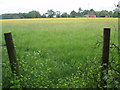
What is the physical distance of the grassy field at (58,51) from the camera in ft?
6.43

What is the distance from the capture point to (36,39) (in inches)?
95.3

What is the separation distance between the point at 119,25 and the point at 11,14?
1.43 m

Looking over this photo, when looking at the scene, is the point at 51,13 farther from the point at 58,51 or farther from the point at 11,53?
the point at 11,53


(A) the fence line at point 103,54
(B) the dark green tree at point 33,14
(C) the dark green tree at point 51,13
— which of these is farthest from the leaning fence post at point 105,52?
(B) the dark green tree at point 33,14

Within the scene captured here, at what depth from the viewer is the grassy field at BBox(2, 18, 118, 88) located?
1961 millimetres

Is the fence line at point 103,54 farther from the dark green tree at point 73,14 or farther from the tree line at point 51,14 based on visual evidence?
the dark green tree at point 73,14

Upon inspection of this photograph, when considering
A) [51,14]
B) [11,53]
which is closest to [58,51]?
[51,14]

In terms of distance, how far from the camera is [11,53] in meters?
1.89

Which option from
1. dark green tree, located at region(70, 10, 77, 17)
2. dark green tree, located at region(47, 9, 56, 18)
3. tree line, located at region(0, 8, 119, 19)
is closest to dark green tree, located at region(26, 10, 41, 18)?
tree line, located at region(0, 8, 119, 19)

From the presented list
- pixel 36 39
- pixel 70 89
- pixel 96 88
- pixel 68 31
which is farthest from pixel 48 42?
pixel 96 88

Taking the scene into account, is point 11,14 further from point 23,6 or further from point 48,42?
point 48,42

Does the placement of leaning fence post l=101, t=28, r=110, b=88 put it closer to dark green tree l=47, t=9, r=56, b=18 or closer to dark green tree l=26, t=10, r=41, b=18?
dark green tree l=47, t=9, r=56, b=18

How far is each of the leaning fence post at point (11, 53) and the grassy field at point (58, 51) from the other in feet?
0.28

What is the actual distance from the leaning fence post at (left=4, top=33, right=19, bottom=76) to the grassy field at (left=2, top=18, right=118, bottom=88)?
0.08 meters
